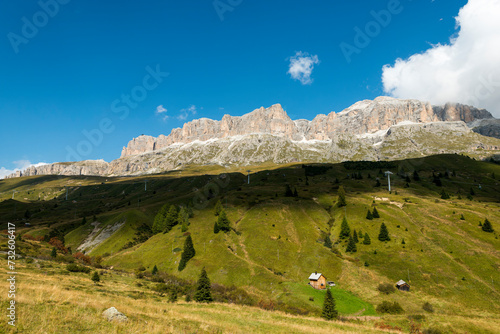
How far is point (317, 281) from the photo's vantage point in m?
74.8

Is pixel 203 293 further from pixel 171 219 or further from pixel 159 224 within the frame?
pixel 159 224

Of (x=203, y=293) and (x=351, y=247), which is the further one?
(x=351, y=247)

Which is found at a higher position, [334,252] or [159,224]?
[159,224]

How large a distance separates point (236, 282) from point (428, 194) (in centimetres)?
14356

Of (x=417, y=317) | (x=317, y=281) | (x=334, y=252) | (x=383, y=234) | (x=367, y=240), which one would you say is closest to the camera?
(x=417, y=317)

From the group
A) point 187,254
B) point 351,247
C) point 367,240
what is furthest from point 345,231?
point 187,254

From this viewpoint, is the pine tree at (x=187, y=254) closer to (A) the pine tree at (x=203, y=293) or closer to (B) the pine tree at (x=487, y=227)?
(A) the pine tree at (x=203, y=293)

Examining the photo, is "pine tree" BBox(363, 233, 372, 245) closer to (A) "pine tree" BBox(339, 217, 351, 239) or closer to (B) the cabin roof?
(A) "pine tree" BBox(339, 217, 351, 239)

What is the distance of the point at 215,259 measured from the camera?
93062mm

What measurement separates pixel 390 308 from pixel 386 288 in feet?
34.6

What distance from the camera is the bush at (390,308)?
6233cm

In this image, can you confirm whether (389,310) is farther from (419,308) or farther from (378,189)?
(378,189)

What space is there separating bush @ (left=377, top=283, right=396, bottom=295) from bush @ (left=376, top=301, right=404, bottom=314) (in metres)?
6.81

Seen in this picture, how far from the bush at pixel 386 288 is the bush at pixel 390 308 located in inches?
268
